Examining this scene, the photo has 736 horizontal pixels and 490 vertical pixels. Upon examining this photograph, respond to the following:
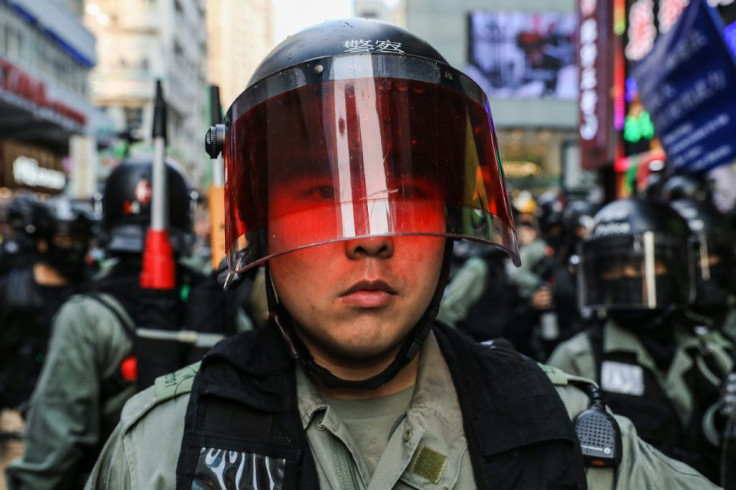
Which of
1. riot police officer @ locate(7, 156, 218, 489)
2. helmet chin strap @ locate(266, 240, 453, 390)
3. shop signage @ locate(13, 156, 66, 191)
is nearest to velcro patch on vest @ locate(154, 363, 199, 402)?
helmet chin strap @ locate(266, 240, 453, 390)

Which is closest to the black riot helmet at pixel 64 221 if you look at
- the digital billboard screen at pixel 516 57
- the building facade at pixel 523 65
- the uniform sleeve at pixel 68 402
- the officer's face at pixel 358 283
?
the uniform sleeve at pixel 68 402

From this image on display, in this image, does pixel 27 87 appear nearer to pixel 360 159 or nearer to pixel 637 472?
pixel 360 159

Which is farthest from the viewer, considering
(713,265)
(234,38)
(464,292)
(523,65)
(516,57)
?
(234,38)

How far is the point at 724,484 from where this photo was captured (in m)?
2.30

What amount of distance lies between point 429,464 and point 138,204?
238cm

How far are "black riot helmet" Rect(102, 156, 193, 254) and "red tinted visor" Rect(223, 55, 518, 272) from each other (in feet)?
6.01

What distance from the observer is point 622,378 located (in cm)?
286

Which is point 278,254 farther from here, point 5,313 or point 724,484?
point 5,313

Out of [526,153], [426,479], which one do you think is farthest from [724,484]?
[526,153]

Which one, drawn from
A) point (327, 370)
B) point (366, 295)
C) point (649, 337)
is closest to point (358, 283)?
point (366, 295)

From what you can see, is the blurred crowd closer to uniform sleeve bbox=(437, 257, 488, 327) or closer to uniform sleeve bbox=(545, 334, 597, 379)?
uniform sleeve bbox=(545, 334, 597, 379)

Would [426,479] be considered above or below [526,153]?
below

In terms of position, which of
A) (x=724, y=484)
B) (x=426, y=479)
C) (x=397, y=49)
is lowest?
(x=724, y=484)

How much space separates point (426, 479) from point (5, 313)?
4982 mm
